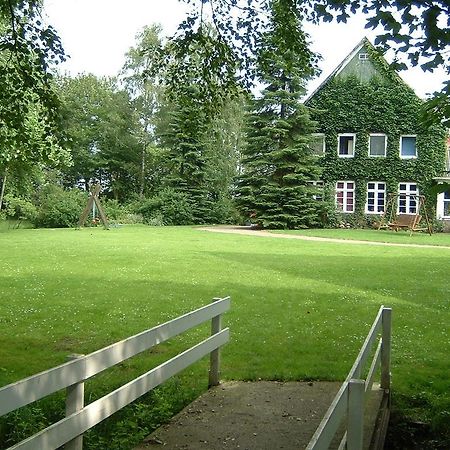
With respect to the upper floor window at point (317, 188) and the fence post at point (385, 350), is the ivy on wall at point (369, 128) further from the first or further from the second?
the fence post at point (385, 350)

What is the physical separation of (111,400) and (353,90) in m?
Result: 37.6

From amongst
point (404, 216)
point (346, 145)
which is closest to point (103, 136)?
point (346, 145)

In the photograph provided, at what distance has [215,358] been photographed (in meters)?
6.15

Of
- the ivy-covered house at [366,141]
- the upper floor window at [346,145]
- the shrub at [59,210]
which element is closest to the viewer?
the ivy-covered house at [366,141]

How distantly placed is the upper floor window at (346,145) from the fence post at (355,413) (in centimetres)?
3731

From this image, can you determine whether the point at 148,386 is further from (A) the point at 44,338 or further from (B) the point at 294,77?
(B) the point at 294,77

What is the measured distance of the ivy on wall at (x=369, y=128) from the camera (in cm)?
3781

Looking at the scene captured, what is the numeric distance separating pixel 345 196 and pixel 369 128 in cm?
481

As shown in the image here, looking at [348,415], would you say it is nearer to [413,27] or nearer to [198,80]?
[413,27]

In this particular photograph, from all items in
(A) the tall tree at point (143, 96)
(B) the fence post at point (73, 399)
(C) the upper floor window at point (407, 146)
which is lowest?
(B) the fence post at point (73, 399)

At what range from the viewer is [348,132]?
3909cm

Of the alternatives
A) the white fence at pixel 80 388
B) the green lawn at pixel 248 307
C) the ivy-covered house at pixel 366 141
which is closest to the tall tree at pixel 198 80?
the green lawn at pixel 248 307

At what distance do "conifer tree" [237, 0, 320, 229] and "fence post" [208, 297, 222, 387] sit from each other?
28.6 metres

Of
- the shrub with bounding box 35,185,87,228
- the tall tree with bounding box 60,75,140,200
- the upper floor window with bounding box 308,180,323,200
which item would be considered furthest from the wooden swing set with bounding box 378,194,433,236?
the tall tree with bounding box 60,75,140,200
